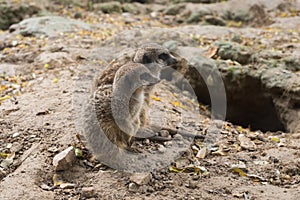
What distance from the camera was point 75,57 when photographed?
5227 mm

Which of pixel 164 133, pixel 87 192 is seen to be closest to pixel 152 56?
pixel 164 133

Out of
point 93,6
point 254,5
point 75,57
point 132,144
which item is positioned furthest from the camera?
point 93,6

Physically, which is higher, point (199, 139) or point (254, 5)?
point (254, 5)

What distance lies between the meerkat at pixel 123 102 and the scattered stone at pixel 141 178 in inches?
10.0

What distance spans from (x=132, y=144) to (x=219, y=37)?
129 inches

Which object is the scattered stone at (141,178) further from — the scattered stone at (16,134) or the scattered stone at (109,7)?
the scattered stone at (109,7)

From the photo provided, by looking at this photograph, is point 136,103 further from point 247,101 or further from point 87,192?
point 247,101

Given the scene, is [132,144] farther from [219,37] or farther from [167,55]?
[219,37]

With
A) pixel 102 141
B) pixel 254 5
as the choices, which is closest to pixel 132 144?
pixel 102 141

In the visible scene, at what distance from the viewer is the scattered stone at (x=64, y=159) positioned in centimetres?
290

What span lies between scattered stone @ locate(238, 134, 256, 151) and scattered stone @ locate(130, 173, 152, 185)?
39.3 inches

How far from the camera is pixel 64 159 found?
2.91 m

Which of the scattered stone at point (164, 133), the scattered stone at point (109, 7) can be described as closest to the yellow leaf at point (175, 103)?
the scattered stone at point (164, 133)

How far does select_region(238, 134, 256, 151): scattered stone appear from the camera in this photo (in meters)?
3.45
